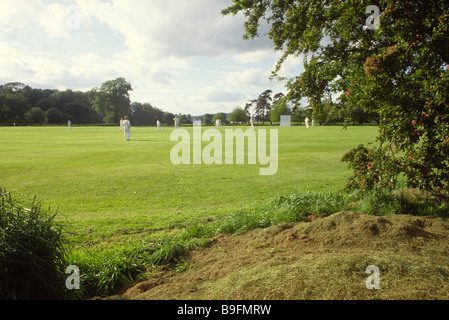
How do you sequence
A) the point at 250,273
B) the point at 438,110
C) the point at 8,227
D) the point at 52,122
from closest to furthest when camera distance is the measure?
1. the point at 8,227
2. the point at 250,273
3. the point at 438,110
4. the point at 52,122

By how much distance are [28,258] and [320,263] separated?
127 inches

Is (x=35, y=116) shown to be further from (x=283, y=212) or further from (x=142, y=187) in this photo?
(x=283, y=212)

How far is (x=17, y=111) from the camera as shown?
96188 millimetres

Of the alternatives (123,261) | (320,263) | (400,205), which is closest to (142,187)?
(123,261)

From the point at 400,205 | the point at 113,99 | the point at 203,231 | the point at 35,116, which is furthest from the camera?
the point at 113,99

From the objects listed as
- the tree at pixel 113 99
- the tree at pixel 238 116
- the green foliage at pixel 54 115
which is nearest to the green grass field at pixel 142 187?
the tree at pixel 113 99

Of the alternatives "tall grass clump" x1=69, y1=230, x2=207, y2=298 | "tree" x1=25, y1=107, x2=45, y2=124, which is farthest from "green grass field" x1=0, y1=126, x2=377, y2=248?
"tree" x1=25, y1=107, x2=45, y2=124

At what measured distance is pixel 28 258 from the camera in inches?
120

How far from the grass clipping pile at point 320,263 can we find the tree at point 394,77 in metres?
1.14

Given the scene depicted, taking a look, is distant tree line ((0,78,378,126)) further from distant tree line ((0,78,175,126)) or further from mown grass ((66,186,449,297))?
mown grass ((66,186,449,297))

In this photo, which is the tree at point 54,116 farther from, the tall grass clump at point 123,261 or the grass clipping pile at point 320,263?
the grass clipping pile at point 320,263
